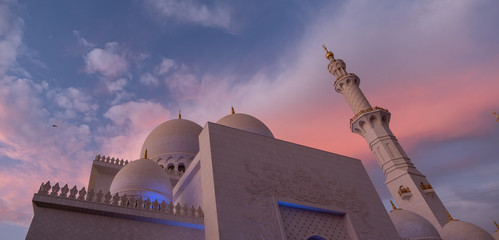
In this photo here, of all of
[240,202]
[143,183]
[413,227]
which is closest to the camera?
[240,202]

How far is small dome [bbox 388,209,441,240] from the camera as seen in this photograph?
11.7 metres

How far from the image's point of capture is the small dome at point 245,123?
14.4 metres

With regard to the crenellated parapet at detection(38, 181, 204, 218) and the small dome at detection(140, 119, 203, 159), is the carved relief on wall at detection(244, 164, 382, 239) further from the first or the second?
the small dome at detection(140, 119, 203, 159)

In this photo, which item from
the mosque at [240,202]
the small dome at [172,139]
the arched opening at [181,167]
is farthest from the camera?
the small dome at [172,139]

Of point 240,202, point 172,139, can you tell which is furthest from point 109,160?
point 240,202

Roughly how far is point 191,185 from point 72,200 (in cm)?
438

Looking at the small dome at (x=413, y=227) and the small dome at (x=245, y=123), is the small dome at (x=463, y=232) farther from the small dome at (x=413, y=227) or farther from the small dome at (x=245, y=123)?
the small dome at (x=245, y=123)

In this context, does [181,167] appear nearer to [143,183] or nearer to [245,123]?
[245,123]

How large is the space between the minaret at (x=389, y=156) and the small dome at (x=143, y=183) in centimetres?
1310

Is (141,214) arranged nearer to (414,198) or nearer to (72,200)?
(72,200)

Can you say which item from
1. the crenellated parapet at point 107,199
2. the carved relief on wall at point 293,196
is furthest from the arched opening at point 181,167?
the carved relief on wall at point 293,196

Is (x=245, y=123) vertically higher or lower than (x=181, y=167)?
lower

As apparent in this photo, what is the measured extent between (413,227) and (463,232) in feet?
10.4

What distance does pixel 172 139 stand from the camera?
18.3 m
